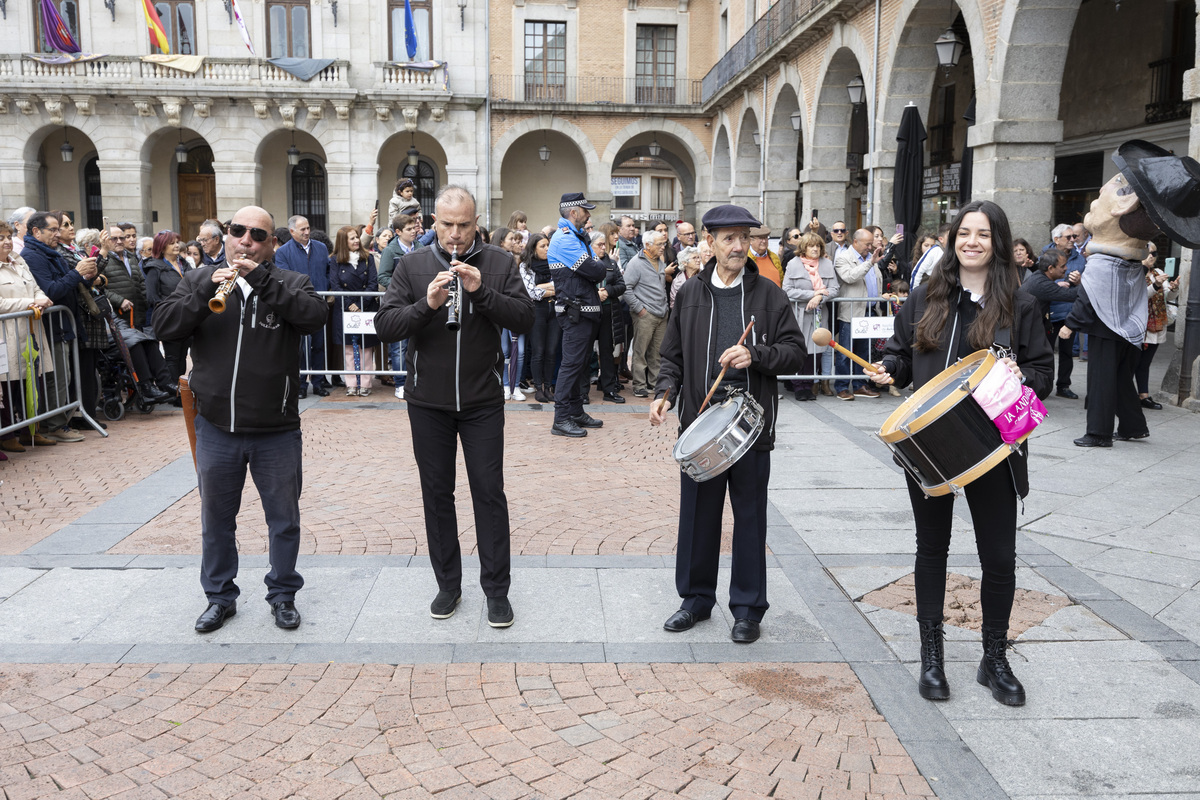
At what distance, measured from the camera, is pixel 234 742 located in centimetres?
353

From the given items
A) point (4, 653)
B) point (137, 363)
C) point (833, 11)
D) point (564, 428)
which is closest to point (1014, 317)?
point (4, 653)

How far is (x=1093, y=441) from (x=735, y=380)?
532 centimetres

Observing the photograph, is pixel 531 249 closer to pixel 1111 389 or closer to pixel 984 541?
pixel 1111 389

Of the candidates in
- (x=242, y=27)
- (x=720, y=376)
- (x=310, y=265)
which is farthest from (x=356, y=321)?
(x=242, y=27)

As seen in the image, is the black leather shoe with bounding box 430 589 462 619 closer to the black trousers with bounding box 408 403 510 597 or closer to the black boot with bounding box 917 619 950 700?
the black trousers with bounding box 408 403 510 597

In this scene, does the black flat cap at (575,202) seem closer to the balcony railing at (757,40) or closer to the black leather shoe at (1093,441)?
the black leather shoe at (1093,441)

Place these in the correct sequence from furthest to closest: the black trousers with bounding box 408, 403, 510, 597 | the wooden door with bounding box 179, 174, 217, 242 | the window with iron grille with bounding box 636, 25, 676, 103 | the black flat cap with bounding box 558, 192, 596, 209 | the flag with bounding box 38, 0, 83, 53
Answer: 1. the window with iron grille with bounding box 636, 25, 676, 103
2. the wooden door with bounding box 179, 174, 217, 242
3. the flag with bounding box 38, 0, 83, 53
4. the black flat cap with bounding box 558, 192, 596, 209
5. the black trousers with bounding box 408, 403, 510, 597

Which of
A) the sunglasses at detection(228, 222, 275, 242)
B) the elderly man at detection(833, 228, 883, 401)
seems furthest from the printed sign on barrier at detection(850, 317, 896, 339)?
the sunglasses at detection(228, 222, 275, 242)

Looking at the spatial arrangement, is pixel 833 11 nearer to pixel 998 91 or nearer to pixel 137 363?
pixel 998 91

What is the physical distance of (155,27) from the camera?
2778 cm

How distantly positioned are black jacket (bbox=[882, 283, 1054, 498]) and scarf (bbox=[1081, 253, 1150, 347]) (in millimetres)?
5186

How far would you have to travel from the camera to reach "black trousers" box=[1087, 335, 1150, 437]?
837 cm

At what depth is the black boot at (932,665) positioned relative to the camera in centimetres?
384

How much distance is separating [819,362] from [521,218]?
3.82 m
